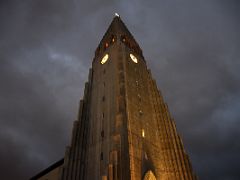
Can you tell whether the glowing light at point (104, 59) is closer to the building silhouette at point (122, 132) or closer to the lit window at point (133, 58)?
the building silhouette at point (122, 132)

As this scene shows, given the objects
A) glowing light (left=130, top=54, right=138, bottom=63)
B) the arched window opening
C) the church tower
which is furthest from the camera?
glowing light (left=130, top=54, right=138, bottom=63)

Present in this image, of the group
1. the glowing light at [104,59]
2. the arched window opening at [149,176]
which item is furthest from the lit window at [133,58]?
the arched window opening at [149,176]

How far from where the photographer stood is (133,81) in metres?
42.2

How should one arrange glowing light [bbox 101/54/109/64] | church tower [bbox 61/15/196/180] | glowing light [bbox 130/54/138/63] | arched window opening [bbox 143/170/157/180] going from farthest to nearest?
glowing light [bbox 130/54/138/63], glowing light [bbox 101/54/109/64], church tower [bbox 61/15/196/180], arched window opening [bbox 143/170/157/180]

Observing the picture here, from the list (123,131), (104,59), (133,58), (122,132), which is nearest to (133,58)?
(133,58)

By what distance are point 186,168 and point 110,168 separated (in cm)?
1461

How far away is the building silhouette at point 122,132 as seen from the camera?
29.7 metres

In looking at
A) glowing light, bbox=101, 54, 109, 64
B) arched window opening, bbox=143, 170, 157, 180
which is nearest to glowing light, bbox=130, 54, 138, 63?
glowing light, bbox=101, 54, 109, 64

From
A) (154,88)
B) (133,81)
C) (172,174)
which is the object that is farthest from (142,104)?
(172,174)

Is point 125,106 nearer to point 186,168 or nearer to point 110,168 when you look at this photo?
point 110,168

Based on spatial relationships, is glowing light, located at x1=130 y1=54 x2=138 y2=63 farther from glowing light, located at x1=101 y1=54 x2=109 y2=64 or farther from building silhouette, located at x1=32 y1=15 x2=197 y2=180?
glowing light, located at x1=101 y1=54 x2=109 y2=64

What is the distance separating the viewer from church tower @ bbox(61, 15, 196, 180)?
29.6m

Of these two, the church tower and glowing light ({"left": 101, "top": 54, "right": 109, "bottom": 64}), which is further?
glowing light ({"left": 101, "top": 54, "right": 109, "bottom": 64})

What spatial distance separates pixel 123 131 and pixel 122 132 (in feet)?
0.77
